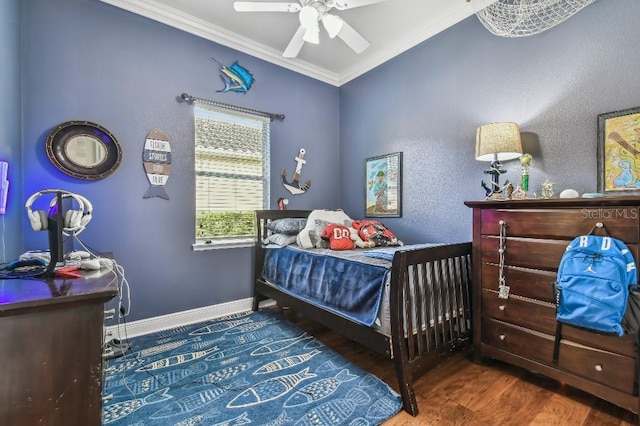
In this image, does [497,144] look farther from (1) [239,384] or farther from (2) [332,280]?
(1) [239,384]

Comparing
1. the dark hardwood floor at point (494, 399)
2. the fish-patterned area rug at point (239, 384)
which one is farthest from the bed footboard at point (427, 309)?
the fish-patterned area rug at point (239, 384)

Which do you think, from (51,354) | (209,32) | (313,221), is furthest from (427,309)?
(209,32)

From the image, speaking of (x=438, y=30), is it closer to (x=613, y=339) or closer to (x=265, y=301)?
(x=613, y=339)

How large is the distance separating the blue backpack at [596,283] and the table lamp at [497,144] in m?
0.62

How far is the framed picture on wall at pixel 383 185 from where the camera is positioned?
303cm

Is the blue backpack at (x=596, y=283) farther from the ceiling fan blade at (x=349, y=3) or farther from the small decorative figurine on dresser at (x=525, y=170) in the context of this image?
the ceiling fan blade at (x=349, y=3)

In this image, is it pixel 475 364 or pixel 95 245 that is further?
pixel 95 245

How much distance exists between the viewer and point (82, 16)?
2221 mm

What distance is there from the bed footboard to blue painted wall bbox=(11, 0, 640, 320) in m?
0.68

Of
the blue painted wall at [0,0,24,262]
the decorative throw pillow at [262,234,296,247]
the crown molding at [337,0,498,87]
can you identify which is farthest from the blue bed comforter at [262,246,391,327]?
the crown molding at [337,0,498,87]

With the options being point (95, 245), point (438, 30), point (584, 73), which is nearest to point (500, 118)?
point (584, 73)

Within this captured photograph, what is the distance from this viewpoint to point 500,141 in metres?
1.94

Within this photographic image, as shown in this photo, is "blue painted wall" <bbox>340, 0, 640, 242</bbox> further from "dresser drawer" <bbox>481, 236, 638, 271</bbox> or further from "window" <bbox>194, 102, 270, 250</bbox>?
"window" <bbox>194, 102, 270, 250</bbox>

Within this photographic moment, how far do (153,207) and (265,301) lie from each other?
1483 millimetres
